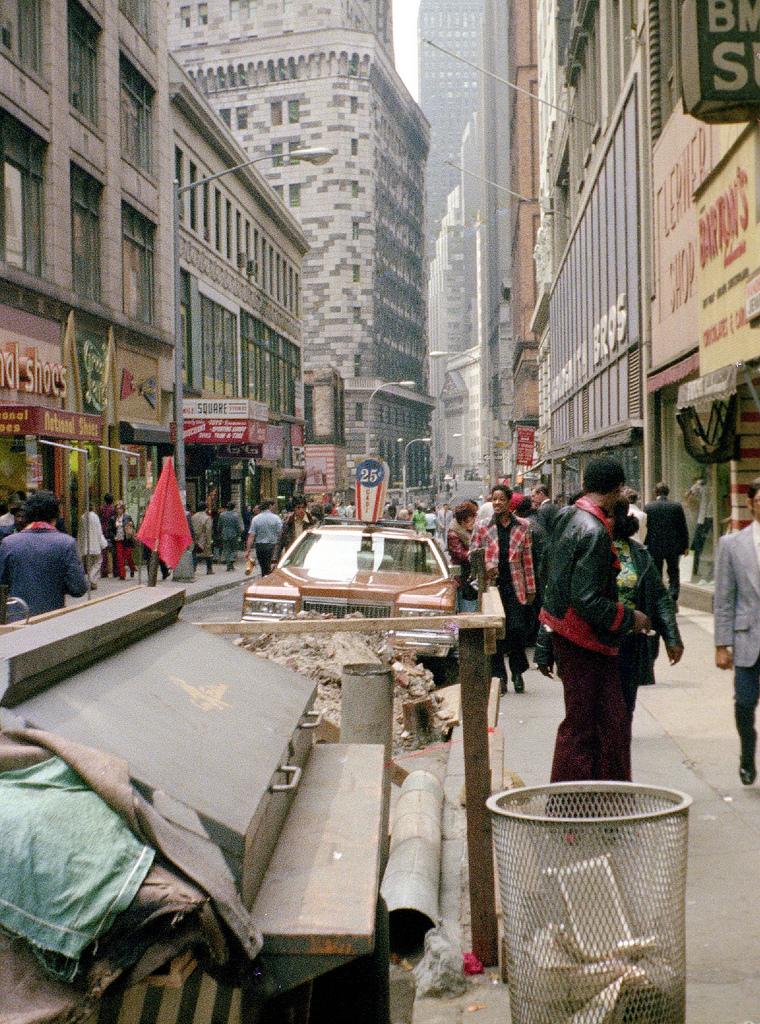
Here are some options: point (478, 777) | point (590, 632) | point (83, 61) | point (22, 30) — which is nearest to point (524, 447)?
point (83, 61)

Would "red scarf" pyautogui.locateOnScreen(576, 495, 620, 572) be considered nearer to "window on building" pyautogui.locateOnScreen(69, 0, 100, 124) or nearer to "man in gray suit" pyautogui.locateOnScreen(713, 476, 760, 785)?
→ "man in gray suit" pyautogui.locateOnScreen(713, 476, 760, 785)

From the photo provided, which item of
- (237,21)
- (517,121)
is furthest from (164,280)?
(237,21)

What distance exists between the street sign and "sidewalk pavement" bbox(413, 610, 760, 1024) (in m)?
8.29

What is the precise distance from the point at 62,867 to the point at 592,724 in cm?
366

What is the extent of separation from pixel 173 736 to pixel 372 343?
363ft

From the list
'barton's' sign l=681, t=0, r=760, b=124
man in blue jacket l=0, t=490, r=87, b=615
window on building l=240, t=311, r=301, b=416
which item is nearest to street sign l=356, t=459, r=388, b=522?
'barton's' sign l=681, t=0, r=760, b=124

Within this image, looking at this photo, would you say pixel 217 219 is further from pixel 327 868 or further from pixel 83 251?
pixel 327 868

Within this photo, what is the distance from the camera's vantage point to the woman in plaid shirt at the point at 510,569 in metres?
11.0

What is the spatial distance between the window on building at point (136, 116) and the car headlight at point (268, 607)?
23744 millimetres

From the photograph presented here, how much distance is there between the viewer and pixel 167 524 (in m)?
8.86

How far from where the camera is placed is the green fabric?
2.23 metres

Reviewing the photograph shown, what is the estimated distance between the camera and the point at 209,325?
43312 mm

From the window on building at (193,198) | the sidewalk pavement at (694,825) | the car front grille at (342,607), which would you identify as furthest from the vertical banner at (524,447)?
the car front grille at (342,607)

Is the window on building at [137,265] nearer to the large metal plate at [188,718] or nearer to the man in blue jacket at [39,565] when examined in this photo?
the man in blue jacket at [39,565]
